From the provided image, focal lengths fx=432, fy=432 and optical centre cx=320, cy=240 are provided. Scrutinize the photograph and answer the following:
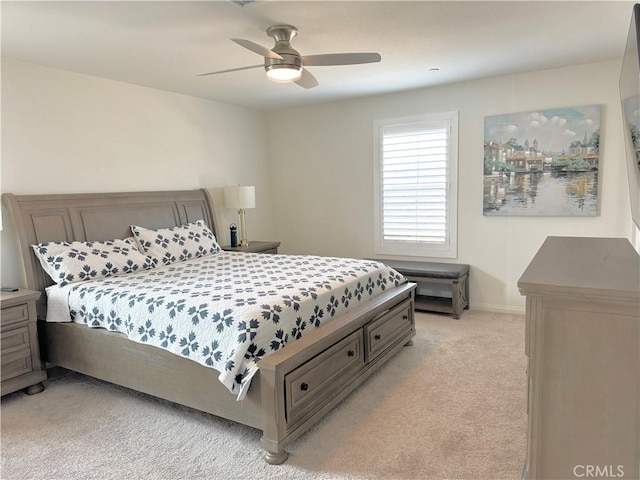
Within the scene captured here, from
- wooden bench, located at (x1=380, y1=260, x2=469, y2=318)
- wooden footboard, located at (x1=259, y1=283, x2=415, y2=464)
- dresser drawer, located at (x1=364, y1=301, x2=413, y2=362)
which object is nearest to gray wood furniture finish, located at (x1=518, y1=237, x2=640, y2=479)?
wooden footboard, located at (x1=259, y1=283, x2=415, y2=464)

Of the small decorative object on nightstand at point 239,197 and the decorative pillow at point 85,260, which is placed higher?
the small decorative object on nightstand at point 239,197

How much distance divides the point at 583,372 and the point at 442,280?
10.4 feet

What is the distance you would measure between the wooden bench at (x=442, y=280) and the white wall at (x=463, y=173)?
239 millimetres

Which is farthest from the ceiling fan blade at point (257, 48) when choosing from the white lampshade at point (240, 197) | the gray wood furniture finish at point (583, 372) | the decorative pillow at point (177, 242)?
the white lampshade at point (240, 197)

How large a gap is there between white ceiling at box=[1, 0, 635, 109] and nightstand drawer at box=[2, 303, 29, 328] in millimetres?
1835

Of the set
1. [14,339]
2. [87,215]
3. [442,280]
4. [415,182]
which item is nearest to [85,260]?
[87,215]

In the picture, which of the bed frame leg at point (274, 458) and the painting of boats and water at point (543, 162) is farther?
the painting of boats and water at point (543, 162)

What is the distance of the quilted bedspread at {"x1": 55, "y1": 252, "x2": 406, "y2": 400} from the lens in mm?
2338

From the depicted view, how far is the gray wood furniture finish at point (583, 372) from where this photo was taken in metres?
1.28

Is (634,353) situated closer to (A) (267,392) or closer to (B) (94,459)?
(A) (267,392)

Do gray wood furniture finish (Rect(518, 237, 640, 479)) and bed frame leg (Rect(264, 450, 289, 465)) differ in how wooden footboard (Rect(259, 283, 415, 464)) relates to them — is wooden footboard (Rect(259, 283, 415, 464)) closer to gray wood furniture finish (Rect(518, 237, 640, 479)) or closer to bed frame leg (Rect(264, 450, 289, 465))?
bed frame leg (Rect(264, 450, 289, 465))

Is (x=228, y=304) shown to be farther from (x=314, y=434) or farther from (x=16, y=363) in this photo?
(x=16, y=363)

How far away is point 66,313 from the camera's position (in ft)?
10.3

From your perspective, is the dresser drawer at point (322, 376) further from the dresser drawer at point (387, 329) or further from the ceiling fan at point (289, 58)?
the ceiling fan at point (289, 58)
